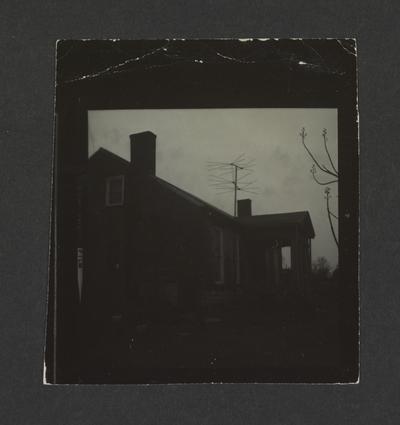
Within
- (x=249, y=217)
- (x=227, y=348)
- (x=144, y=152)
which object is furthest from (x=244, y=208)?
(x=227, y=348)

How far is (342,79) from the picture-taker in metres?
2.29

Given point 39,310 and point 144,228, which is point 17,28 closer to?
point 144,228

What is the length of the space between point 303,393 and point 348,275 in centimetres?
60

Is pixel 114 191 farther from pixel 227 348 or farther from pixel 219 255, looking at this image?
pixel 227 348

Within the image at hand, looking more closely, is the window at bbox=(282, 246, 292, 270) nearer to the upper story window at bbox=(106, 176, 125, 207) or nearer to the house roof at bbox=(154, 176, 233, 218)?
the house roof at bbox=(154, 176, 233, 218)

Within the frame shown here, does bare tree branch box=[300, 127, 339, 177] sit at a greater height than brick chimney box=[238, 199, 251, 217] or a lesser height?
greater

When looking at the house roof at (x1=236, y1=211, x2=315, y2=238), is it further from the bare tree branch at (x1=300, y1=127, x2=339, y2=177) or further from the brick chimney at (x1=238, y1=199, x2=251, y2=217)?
the bare tree branch at (x1=300, y1=127, x2=339, y2=177)

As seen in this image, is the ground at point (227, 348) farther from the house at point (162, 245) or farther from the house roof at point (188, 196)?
the house roof at point (188, 196)

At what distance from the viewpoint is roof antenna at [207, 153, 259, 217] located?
2.25 m

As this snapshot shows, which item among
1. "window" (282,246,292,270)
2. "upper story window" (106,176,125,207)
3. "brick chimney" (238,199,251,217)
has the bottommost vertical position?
"window" (282,246,292,270)

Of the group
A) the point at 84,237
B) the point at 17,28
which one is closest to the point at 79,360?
the point at 84,237

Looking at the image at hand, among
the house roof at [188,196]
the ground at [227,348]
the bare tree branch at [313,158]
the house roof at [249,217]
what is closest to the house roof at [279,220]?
the house roof at [249,217]

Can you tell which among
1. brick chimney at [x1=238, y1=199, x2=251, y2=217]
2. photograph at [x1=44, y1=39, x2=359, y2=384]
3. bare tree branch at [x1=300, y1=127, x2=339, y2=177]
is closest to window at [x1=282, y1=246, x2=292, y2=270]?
photograph at [x1=44, y1=39, x2=359, y2=384]

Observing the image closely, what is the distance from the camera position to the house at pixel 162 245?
2.27 metres
